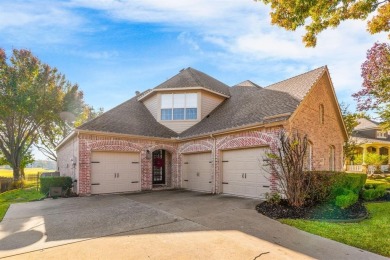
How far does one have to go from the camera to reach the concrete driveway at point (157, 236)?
449 cm

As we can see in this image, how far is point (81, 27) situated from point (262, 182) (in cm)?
993

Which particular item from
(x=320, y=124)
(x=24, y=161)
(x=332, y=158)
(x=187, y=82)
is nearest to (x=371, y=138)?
(x=332, y=158)

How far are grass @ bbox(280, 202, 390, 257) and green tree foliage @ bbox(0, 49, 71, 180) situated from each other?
23.3 meters

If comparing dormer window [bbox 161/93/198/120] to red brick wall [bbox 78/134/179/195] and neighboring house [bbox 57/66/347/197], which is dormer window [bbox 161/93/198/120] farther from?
red brick wall [bbox 78/134/179/195]

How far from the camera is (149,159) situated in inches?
538

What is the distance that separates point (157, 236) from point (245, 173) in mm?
6438

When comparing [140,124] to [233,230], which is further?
[140,124]

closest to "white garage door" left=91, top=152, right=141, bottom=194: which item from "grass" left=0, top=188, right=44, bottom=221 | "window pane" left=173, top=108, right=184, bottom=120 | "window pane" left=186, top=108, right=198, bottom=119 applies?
"grass" left=0, top=188, right=44, bottom=221

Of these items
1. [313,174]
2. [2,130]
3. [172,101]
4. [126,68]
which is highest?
[126,68]

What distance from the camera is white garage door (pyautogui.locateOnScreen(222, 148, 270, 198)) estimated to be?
1008 cm

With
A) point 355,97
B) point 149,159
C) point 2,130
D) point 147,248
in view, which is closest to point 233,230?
point 147,248

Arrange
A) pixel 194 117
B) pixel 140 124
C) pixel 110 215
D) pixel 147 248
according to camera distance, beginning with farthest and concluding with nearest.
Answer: pixel 194 117
pixel 140 124
pixel 110 215
pixel 147 248

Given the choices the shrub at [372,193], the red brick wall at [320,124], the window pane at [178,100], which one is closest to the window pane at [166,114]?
the window pane at [178,100]

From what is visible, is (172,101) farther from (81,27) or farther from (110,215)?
(110,215)
